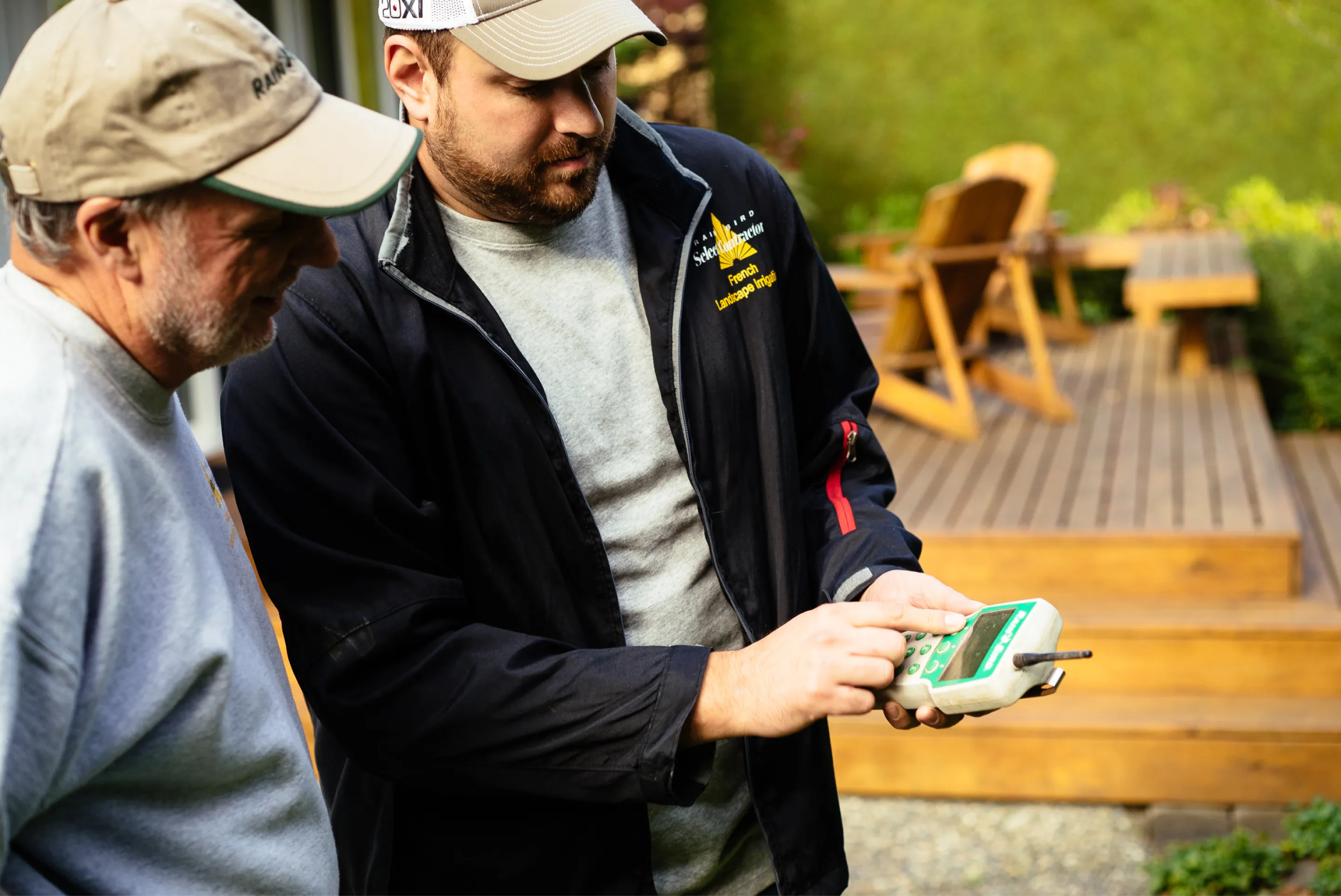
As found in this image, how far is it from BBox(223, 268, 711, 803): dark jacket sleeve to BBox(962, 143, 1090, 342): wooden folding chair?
6.92 meters

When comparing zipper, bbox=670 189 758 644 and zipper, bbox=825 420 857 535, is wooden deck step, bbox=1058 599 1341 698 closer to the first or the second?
zipper, bbox=825 420 857 535

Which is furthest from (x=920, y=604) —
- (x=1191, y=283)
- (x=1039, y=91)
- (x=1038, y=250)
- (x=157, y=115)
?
(x=1039, y=91)

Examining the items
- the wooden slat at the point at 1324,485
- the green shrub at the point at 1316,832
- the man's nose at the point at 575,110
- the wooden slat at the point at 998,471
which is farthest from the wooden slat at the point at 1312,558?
the man's nose at the point at 575,110

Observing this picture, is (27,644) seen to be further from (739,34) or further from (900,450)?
(739,34)

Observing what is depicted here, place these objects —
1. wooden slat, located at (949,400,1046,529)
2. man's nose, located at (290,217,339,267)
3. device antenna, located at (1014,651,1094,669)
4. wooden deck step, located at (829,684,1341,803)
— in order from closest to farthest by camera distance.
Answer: man's nose, located at (290,217,339,267) < device antenna, located at (1014,651,1094,669) < wooden deck step, located at (829,684,1341,803) < wooden slat, located at (949,400,1046,529)

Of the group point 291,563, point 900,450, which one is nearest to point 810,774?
point 291,563

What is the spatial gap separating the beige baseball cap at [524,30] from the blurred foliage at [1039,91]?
9163 mm

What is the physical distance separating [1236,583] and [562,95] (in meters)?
3.54

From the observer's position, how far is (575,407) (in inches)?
68.0

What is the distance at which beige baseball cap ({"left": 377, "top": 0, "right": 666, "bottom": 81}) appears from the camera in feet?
5.14

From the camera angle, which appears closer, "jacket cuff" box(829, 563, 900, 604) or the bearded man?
the bearded man

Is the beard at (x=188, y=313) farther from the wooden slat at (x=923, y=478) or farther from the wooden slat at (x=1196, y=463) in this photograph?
the wooden slat at (x=1196, y=463)

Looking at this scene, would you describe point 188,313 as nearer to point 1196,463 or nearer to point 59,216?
point 59,216

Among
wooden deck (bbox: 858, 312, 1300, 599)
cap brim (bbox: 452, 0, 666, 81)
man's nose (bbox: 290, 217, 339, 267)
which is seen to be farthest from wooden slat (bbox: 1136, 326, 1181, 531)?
man's nose (bbox: 290, 217, 339, 267)
